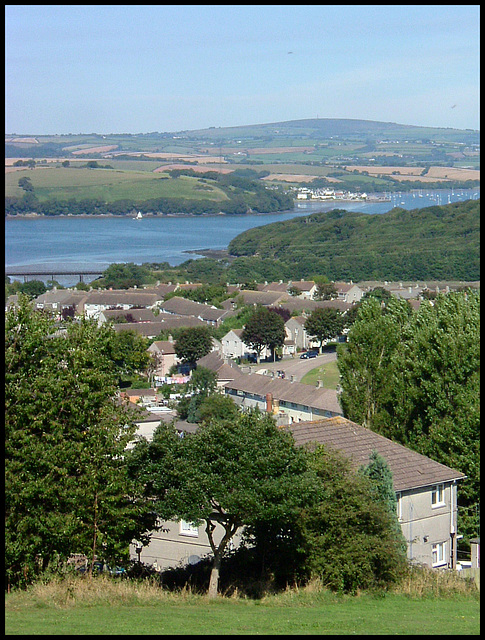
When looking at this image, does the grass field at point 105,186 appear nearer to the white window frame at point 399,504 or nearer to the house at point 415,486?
the house at point 415,486

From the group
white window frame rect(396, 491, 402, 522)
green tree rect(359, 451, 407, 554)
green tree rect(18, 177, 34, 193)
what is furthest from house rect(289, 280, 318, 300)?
green tree rect(18, 177, 34, 193)

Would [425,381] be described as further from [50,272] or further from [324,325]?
[50,272]

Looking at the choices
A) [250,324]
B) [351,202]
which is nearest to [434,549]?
[250,324]

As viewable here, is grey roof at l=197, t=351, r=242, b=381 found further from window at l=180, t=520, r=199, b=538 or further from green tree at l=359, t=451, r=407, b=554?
green tree at l=359, t=451, r=407, b=554

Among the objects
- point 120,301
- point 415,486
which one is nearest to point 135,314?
point 120,301

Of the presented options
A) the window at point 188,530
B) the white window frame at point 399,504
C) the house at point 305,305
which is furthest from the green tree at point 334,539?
the house at point 305,305
